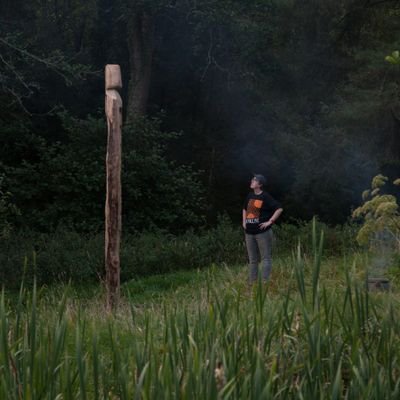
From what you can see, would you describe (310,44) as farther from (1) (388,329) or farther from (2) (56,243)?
(1) (388,329)

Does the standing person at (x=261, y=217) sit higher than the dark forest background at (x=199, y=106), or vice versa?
the dark forest background at (x=199, y=106)

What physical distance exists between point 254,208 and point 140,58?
50.6ft

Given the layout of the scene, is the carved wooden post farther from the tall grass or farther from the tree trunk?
the tree trunk

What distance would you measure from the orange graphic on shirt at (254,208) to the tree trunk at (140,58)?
47.0 feet

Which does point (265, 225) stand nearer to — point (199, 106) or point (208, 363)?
point (208, 363)

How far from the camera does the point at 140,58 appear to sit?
2575cm

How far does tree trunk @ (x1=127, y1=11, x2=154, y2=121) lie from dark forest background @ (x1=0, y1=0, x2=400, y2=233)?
40 millimetres

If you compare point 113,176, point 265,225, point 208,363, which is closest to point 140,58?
point 113,176

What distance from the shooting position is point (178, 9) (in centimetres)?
2403

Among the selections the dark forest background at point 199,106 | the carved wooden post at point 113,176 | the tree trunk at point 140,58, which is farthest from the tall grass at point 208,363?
the tree trunk at point 140,58

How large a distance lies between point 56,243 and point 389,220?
9895 mm

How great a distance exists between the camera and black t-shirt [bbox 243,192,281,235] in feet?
36.5

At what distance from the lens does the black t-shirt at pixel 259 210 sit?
1112 cm

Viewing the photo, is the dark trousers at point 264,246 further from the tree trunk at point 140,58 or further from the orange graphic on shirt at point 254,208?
the tree trunk at point 140,58
